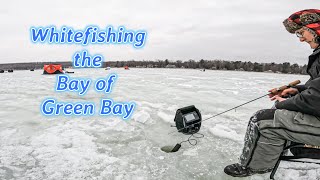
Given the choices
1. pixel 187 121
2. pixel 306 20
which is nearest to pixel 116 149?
pixel 187 121

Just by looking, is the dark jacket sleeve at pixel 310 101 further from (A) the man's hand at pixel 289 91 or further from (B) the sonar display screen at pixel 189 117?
(B) the sonar display screen at pixel 189 117

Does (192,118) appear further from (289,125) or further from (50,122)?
(50,122)

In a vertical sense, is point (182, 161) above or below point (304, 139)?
below

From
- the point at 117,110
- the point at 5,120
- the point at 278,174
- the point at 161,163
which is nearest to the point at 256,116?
the point at 278,174

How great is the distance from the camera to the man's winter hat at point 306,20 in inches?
88.8

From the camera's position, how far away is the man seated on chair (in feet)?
7.02

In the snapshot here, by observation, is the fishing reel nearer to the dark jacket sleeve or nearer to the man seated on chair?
the man seated on chair

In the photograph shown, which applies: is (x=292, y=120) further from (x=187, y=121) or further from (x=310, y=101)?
(x=187, y=121)

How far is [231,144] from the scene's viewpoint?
12.3 feet

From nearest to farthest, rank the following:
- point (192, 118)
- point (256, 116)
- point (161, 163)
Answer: point (256, 116) → point (161, 163) → point (192, 118)

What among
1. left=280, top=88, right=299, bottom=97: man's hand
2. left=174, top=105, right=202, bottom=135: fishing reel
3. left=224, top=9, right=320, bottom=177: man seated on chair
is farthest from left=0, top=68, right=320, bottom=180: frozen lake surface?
left=280, top=88, right=299, bottom=97: man's hand

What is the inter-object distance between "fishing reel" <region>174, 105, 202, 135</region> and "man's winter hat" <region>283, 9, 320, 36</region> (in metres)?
2.26

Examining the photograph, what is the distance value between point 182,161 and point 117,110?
3.14 metres

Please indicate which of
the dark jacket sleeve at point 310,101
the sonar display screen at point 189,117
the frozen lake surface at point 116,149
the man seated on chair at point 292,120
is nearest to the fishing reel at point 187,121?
the sonar display screen at point 189,117
